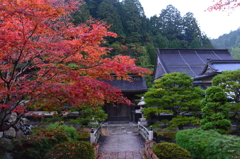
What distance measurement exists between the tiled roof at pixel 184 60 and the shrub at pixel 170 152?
50.3 ft

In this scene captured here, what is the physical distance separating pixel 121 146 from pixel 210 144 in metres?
4.91

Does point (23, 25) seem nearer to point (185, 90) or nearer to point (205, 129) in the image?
point (205, 129)

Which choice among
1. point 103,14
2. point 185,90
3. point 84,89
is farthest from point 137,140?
point 103,14

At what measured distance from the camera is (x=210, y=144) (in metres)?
5.80

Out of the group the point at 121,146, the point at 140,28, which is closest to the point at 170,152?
the point at 121,146

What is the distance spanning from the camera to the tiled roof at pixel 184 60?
21491mm

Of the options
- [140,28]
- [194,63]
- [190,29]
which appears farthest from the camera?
[190,29]

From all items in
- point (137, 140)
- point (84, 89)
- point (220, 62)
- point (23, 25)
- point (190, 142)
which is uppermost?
point (220, 62)

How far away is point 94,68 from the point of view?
5094 millimetres

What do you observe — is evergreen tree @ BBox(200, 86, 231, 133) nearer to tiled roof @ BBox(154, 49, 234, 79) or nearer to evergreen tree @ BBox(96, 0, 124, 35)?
tiled roof @ BBox(154, 49, 234, 79)

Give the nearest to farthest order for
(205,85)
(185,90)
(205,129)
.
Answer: (205,129), (185,90), (205,85)

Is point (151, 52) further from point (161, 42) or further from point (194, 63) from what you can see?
point (194, 63)

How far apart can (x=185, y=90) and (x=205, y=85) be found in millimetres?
7687

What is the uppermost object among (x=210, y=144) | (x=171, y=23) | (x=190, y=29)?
(x=171, y=23)
